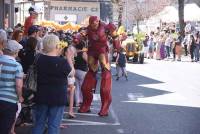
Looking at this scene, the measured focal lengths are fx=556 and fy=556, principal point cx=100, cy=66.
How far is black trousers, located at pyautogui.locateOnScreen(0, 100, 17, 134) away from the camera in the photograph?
23.1ft

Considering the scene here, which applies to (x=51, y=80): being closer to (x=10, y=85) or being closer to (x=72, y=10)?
(x=10, y=85)

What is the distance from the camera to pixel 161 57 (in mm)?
38312

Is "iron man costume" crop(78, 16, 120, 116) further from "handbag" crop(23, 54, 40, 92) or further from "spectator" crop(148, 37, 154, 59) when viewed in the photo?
"spectator" crop(148, 37, 154, 59)

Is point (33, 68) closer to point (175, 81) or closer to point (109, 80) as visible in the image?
point (109, 80)

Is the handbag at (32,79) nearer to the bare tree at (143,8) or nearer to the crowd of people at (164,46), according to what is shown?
the crowd of people at (164,46)

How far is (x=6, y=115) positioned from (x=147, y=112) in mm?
6089

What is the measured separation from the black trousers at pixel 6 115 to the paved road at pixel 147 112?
290cm

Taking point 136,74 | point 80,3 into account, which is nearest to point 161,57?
point 136,74

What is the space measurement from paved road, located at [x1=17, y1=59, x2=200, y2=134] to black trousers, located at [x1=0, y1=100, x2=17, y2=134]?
290 centimetres

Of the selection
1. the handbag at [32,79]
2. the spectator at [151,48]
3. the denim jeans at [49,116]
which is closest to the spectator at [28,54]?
the handbag at [32,79]

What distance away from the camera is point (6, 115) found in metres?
7.06

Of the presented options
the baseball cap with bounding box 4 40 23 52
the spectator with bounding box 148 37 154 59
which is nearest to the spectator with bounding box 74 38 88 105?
the baseball cap with bounding box 4 40 23 52

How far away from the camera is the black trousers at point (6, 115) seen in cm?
704

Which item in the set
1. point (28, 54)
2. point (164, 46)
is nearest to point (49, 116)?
point (28, 54)
